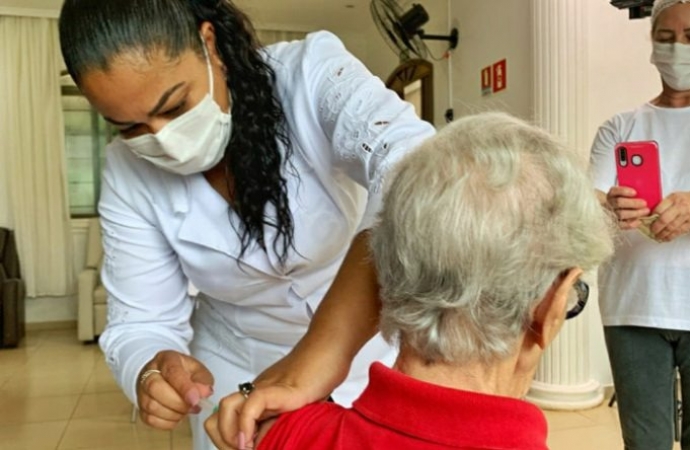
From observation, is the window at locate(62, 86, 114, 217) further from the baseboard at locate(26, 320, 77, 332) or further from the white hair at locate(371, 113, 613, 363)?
the white hair at locate(371, 113, 613, 363)

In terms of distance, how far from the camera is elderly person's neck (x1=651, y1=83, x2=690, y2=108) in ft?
5.84

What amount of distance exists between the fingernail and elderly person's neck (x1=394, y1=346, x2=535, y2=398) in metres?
0.29

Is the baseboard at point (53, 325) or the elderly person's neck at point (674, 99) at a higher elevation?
the elderly person's neck at point (674, 99)

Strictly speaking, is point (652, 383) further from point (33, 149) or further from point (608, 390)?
point (33, 149)

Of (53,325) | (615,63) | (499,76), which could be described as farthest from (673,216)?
(53,325)

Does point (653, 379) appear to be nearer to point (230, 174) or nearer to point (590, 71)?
point (230, 174)

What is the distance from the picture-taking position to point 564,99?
9.80 ft

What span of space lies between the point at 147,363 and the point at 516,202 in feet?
2.06

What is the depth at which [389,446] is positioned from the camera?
65cm

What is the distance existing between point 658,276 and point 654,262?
4 cm

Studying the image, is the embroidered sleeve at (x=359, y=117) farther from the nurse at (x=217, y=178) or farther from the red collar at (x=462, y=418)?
the red collar at (x=462, y=418)

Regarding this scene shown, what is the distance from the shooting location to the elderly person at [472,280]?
64cm

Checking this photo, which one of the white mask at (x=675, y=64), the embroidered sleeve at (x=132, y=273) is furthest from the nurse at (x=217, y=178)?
the white mask at (x=675, y=64)

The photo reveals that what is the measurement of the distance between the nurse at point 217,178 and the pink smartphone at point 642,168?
865 mm
